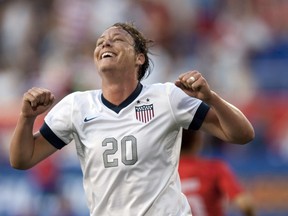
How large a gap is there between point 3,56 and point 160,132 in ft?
29.0

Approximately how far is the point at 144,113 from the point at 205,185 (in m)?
2.04

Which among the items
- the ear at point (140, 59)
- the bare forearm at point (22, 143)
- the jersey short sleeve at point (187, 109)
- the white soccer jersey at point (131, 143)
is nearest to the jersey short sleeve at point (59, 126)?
the white soccer jersey at point (131, 143)

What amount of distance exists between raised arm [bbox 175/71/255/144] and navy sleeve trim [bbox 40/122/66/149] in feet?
2.74

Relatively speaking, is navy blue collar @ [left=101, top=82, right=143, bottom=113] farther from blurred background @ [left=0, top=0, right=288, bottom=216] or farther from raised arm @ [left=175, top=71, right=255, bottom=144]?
blurred background @ [left=0, top=0, right=288, bottom=216]

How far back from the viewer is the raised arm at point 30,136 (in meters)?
5.69

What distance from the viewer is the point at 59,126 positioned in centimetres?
589

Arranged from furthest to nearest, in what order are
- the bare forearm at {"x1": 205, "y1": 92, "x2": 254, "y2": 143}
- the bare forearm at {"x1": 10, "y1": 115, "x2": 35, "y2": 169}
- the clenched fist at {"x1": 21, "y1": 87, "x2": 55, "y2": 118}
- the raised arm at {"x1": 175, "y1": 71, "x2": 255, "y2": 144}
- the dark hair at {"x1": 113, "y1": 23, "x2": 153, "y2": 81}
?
the dark hair at {"x1": 113, "y1": 23, "x2": 153, "y2": 81} → the bare forearm at {"x1": 10, "y1": 115, "x2": 35, "y2": 169} → the clenched fist at {"x1": 21, "y1": 87, "x2": 55, "y2": 118} → the bare forearm at {"x1": 205, "y1": 92, "x2": 254, "y2": 143} → the raised arm at {"x1": 175, "y1": 71, "x2": 255, "y2": 144}

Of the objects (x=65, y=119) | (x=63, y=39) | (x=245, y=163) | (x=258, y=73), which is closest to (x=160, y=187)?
(x=65, y=119)

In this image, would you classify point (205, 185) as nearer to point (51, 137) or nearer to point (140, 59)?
point (140, 59)

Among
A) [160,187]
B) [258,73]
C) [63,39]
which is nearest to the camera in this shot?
[160,187]

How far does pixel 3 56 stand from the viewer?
47.0 feet

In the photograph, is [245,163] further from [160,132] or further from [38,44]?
[160,132]

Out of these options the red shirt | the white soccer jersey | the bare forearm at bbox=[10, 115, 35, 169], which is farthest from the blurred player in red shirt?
the bare forearm at bbox=[10, 115, 35, 169]

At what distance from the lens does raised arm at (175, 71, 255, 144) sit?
17.9ft
